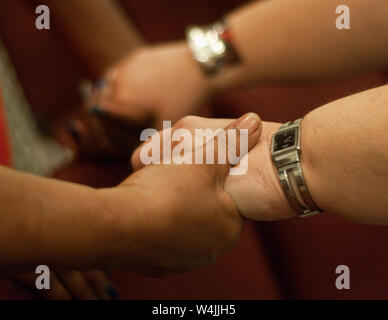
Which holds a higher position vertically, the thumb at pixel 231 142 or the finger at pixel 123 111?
the finger at pixel 123 111

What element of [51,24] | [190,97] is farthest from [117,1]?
[190,97]

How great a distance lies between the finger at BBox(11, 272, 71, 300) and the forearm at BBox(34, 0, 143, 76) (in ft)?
1.92

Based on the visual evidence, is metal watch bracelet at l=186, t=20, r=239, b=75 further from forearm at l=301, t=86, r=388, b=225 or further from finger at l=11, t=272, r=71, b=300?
finger at l=11, t=272, r=71, b=300

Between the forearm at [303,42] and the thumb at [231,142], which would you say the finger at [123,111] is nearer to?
the forearm at [303,42]

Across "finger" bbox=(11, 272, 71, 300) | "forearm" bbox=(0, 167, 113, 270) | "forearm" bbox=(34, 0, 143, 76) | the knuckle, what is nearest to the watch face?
the knuckle

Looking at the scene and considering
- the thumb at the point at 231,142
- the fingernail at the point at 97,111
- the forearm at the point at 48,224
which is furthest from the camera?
the fingernail at the point at 97,111

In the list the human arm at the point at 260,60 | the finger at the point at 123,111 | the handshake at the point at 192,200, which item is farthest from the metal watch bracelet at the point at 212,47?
the handshake at the point at 192,200

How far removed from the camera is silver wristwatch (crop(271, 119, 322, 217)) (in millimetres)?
536


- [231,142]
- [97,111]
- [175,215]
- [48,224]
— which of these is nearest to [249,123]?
[231,142]

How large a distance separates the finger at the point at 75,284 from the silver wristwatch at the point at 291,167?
299mm

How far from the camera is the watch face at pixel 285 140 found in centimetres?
54

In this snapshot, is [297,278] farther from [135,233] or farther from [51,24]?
[51,24]

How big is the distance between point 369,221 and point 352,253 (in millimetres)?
120

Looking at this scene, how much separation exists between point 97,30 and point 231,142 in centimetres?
59
